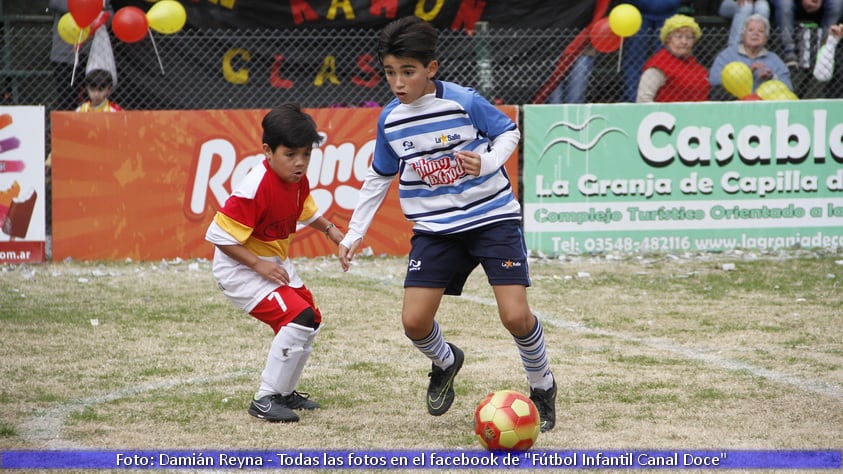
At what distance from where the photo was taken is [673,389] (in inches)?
229

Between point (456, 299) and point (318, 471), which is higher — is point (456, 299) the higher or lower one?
the lower one

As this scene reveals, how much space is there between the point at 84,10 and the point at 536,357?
7350 millimetres

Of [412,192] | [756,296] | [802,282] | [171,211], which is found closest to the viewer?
[412,192]

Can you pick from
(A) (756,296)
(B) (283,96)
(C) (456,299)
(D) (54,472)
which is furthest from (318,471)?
(B) (283,96)

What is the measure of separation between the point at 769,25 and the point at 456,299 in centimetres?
551

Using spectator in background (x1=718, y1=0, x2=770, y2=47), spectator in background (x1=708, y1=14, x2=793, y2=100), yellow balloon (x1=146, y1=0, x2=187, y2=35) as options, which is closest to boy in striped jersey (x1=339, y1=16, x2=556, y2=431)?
yellow balloon (x1=146, y1=0, x2=187, y2=35)

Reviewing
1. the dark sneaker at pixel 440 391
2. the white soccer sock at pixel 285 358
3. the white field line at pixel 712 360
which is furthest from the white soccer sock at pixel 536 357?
the white field line at pixel 712 360

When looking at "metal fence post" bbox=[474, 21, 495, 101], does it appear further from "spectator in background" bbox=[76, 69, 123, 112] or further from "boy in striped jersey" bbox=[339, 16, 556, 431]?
"boy in striped jersey" bbox=[339, 16, 556, 431]

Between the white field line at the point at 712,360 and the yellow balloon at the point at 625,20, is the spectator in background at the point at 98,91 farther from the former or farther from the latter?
the white field line at the point at 712,360

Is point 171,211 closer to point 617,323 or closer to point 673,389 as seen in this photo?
point 617,323

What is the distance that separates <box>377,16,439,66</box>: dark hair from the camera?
16.1 ft

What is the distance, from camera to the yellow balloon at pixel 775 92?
11.5 m

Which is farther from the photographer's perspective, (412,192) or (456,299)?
(456,299)

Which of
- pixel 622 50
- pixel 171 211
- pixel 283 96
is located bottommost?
pixel 171 211
